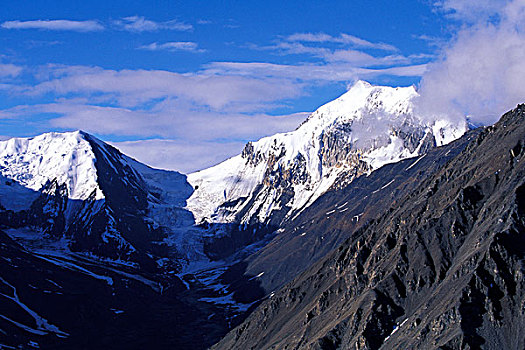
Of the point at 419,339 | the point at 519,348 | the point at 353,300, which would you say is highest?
the point at 353,300

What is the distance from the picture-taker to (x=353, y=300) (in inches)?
7869

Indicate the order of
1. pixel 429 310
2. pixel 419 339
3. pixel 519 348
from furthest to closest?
pixel 429 310 < pixel 419 339 < pixel 519 348

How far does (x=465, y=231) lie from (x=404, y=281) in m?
21.4

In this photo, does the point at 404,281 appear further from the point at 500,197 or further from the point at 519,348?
the point at 519,348

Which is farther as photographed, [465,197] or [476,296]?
[465,197]

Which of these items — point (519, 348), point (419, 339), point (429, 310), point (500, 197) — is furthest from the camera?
point (500, 197)

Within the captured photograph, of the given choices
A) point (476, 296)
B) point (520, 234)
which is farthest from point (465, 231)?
point (476, 296)

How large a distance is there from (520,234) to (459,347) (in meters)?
38.3

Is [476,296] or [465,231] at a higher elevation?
[465,231]

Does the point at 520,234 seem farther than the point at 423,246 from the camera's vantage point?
No

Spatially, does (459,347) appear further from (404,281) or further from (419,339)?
(404,281)

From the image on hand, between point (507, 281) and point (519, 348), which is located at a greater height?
point (507, 281)

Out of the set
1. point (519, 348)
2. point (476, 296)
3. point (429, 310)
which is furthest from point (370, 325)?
point (519, 348)

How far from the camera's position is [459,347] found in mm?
144500
